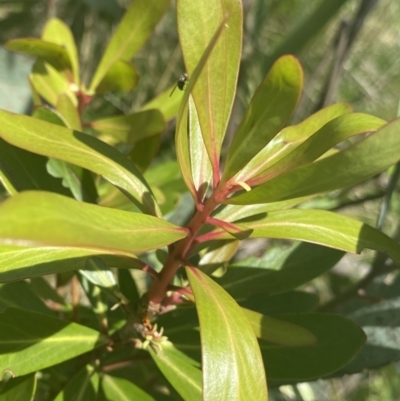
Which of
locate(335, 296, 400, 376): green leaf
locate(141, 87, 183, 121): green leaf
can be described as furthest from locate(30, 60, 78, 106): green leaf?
locate(335, 296, 400, 376): green leaf

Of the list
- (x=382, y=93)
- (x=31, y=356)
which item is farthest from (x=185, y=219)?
(x=382, y=93)

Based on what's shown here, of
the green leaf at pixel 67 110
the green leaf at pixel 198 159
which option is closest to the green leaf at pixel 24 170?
the green leaf at pixel 67 110

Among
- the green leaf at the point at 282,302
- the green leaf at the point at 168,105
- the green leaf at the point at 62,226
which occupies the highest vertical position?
the green leaf at the point at 168,105

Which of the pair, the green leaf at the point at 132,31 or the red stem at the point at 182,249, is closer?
the red stem at the point at 182,249

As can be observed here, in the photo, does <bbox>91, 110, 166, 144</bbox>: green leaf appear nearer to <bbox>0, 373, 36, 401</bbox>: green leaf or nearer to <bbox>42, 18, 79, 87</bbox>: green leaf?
<bbox>42, 18, 79, 87</bbox>: green leaf

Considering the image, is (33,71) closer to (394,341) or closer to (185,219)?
(185,219)

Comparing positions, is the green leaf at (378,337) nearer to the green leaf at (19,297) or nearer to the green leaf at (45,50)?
the green leaf at (19,297)

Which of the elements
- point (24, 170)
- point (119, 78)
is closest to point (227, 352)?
point (24, 170)
